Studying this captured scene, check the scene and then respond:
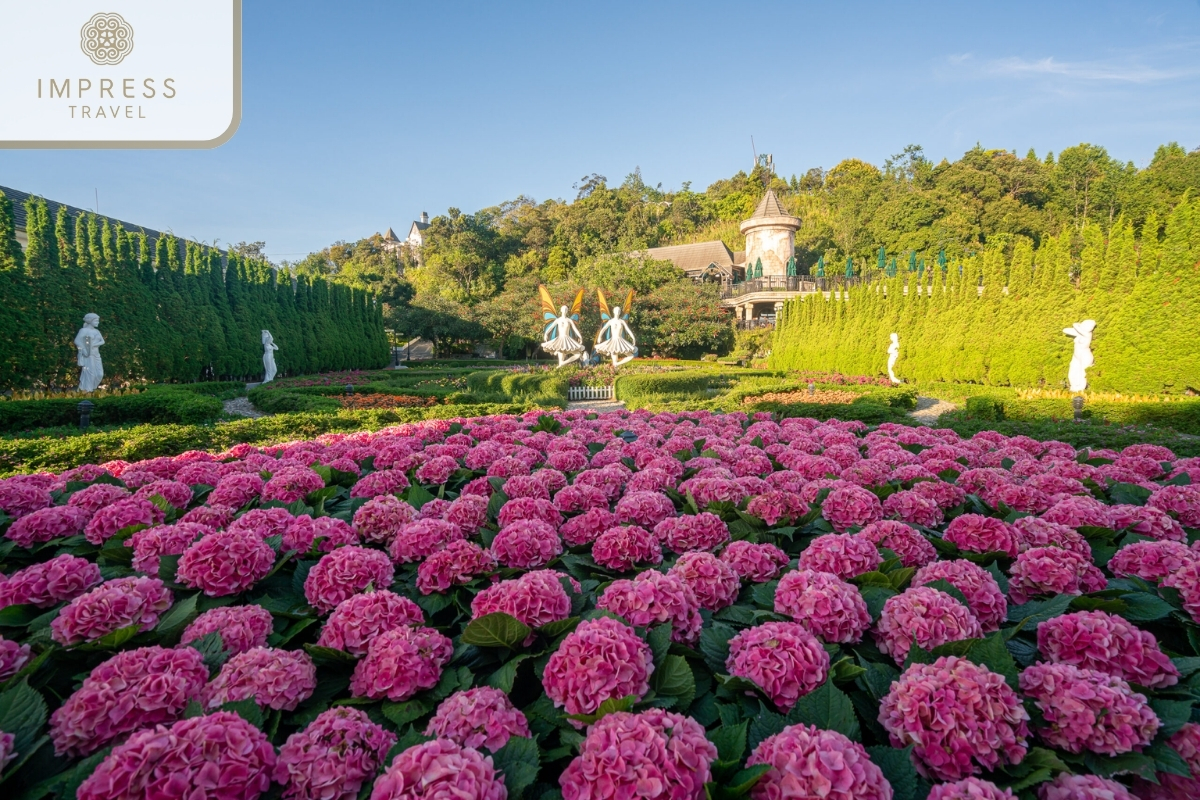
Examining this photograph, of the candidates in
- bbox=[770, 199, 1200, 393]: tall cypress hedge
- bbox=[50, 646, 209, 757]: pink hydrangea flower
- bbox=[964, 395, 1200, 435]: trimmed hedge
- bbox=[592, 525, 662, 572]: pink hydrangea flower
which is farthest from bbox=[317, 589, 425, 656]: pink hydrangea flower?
bbox=[770, 199, 1200, 393]: tall cypress hedge

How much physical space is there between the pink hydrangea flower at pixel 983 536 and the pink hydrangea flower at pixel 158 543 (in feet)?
8.27

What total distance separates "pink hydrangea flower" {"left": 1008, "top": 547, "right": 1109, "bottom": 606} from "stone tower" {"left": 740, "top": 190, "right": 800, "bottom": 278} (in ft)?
122

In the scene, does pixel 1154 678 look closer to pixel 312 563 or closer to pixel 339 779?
pixel 339 779

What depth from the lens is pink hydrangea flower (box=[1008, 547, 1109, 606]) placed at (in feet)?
5.29

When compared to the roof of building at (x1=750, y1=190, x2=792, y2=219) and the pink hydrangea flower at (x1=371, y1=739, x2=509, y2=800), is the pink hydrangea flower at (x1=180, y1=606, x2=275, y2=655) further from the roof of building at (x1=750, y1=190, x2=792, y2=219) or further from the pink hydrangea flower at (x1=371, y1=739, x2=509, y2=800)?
the roof of building at (x1=750, y1=190, x2=792, y2=219)

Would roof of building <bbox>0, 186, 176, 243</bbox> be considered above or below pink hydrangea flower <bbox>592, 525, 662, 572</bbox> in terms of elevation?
above

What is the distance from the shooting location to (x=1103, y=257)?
12.7 metres

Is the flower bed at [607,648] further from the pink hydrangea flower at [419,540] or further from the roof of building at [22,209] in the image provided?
the roof of building at [22,209]

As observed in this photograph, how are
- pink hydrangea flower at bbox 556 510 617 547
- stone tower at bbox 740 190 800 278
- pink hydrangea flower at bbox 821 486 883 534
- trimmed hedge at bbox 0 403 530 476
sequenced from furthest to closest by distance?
1. stone tower at bbox 740 190 800 278
2. trimmed hedge at bbox 0 403 530 476
3. pink hydrangea flower at bbox 821 486 883 534
4. pink hydrangea flower at bbox 556 510 617 547

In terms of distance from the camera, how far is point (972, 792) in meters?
0.90

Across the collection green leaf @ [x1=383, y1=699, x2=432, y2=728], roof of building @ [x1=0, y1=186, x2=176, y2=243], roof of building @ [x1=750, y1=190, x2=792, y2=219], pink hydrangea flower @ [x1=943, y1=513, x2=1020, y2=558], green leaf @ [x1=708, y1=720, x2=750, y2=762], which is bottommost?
green leaf @ [x1=383, y1=699, x2=432, y2=728]

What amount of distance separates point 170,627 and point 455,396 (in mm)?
10785

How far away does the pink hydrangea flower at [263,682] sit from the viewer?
1191 mm

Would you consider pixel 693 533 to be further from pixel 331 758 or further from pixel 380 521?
pixel 331 758
